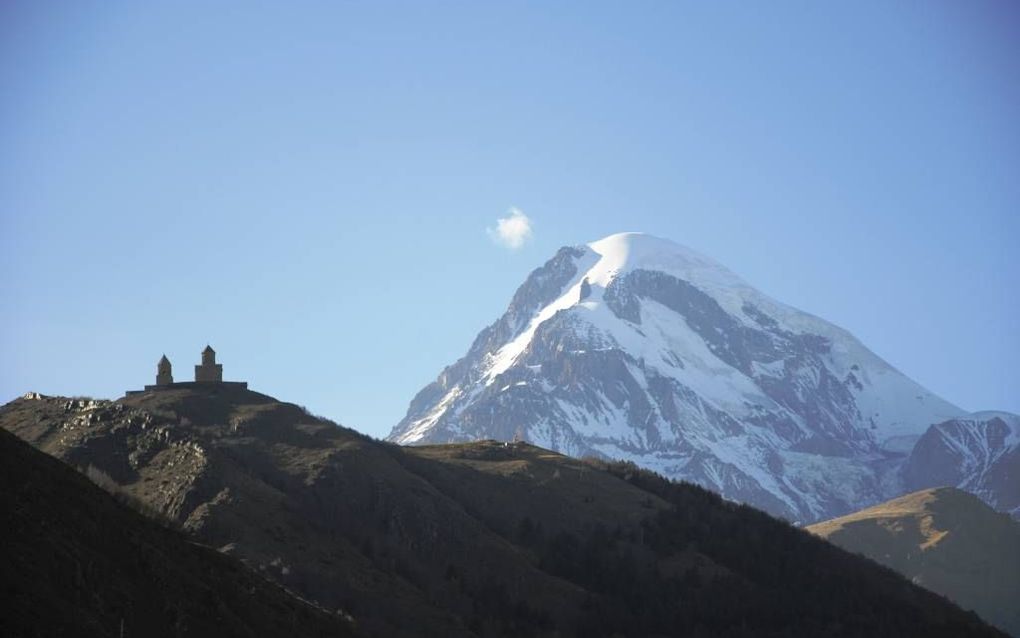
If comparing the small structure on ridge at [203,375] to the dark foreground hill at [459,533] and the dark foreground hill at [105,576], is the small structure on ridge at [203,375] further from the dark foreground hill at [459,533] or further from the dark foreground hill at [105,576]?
Answer: the dark foreground hill at [105,576]

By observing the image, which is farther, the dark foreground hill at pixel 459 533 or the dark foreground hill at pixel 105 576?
the dark foreground hill at pixel 459 533

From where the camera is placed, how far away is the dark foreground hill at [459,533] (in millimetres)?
121250

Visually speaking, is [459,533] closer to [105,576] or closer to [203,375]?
[203,375]

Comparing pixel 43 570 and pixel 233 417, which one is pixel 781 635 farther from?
pixel 43 570

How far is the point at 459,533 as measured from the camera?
144 m

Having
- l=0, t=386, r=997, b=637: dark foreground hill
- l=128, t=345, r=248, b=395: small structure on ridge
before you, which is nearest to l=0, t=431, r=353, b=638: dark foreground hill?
l=0, t=386, r=997, b=637: dark foreground hill

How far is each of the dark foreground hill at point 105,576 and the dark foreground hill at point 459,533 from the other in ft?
106

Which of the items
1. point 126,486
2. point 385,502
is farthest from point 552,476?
point 126,486

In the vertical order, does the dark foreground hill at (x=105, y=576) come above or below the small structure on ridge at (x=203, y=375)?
below

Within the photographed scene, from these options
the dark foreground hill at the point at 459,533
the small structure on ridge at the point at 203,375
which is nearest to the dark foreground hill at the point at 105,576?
the dark foreground hill at the point at 459,533

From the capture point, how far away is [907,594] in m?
169

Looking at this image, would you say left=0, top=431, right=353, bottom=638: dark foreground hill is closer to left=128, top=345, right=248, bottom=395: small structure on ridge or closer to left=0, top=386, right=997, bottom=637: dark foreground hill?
left=0, top=386, right=997, bottom=637: dark foreground hill

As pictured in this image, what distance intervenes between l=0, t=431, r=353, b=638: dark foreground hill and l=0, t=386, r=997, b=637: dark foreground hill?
106 ft

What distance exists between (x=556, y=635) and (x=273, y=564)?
28.9 meters
